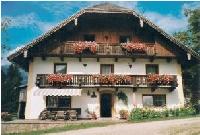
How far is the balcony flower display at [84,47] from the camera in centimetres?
2647

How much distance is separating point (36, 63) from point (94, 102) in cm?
546

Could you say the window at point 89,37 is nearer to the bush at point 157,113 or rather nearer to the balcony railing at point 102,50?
the balcony railing at point 102,50

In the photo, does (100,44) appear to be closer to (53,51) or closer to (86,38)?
(86,38)

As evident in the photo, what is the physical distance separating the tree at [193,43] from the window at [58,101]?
537 inches

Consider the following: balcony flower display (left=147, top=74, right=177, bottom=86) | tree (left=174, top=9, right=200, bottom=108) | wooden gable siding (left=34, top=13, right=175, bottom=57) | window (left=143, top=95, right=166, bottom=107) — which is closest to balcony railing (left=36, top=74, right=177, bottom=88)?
balcony flower display (left=147, top=74, right=177, bottom=86)

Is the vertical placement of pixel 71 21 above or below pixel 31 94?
above

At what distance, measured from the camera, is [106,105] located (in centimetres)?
2759

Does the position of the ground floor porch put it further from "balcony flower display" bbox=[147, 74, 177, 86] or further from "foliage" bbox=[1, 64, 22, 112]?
"foliage" bbox=[1, 64, 22, 112]

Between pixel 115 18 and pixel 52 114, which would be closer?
pixel 52 114

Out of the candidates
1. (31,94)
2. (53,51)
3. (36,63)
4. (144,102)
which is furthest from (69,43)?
(144,102)

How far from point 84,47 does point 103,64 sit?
227cm

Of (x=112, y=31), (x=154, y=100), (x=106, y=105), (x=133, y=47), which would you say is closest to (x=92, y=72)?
(x=106, y=105)

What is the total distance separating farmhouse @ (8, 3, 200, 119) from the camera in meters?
26.0

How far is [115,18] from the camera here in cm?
2830
